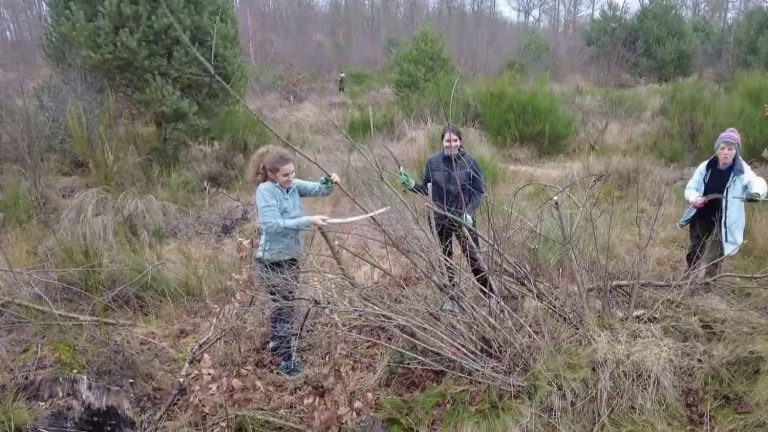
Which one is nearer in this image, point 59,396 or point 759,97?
point 59,396

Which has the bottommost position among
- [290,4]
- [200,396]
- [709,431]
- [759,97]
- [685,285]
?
[709,431]

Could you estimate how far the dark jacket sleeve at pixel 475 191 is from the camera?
11.3ft

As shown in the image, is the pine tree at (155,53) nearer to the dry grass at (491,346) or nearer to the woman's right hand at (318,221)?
the dry grass at (491,346)

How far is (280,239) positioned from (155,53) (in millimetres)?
4111

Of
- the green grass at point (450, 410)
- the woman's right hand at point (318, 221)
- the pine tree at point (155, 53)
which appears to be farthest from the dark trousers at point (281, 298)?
the pine tree at point (155, 53)

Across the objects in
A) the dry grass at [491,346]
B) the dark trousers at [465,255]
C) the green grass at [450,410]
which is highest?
the dark trousers at [465,255]

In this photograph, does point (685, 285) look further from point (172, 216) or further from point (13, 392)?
point (172, 216)

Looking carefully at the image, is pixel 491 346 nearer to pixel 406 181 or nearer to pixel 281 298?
pixel 406 181

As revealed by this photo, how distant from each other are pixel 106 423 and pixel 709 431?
113 inches

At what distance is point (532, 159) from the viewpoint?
324 inches

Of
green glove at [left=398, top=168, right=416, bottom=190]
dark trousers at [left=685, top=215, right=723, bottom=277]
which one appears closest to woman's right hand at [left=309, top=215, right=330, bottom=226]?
green glove at [left=398, top=168, right=416, bottom=190]

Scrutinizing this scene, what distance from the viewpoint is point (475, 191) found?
143 inches

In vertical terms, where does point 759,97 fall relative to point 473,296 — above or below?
above

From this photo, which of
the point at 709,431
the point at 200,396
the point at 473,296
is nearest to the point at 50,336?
the point at 200,396
